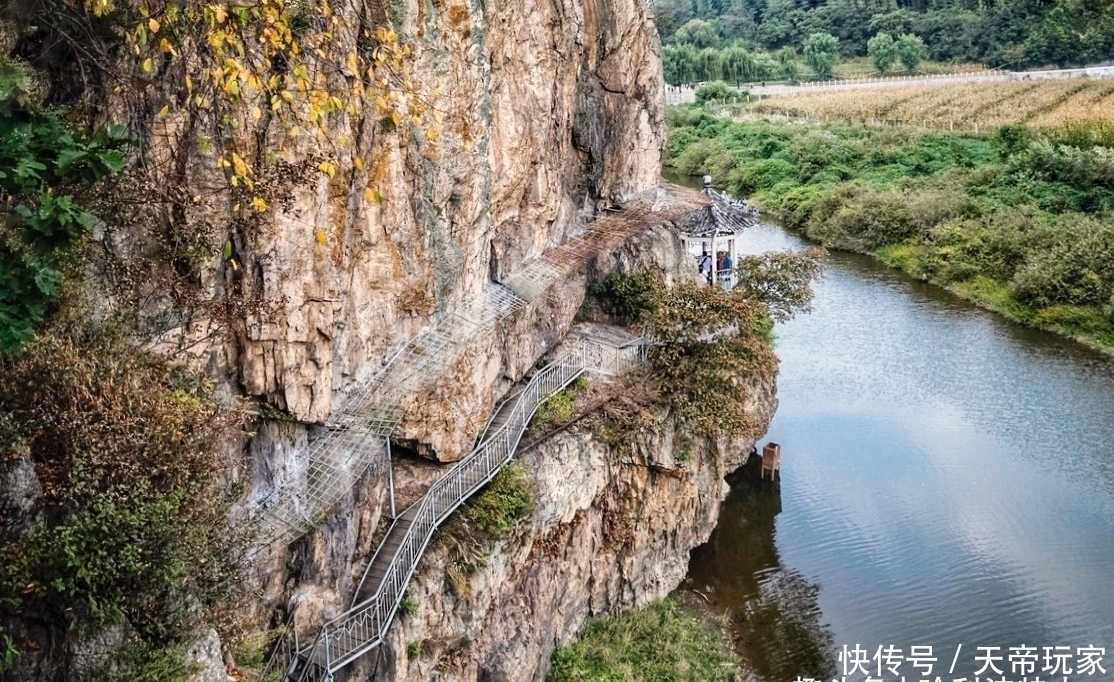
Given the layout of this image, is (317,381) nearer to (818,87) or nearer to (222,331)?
(222,331)

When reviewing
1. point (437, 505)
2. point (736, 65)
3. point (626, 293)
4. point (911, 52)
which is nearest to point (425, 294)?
point (437, 505)

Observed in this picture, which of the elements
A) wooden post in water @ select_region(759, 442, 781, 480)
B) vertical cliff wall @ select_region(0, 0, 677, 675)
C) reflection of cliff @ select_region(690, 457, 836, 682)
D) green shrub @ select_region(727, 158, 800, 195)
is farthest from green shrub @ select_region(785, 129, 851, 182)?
vertical cliff wall @ select_region(0, 0, 677, 675)

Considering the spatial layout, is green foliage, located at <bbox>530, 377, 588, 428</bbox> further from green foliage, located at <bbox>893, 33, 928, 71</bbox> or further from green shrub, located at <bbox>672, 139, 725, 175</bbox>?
green foliage, located at <bbox>893, 33, 928, 71</bbox>

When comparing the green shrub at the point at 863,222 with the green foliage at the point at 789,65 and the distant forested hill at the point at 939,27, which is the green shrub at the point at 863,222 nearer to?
the distant forested hill at the point at 939,27

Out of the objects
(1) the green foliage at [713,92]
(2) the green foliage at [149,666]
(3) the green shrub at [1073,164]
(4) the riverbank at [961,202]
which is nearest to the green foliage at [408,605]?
(2) the green foliage at [149,666]

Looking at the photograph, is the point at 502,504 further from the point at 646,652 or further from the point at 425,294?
the point at 646,652

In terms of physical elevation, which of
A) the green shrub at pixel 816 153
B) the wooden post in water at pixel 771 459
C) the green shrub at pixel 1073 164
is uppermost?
the green shrub at pixel 1073 164

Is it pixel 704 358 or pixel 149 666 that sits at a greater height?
pixel 149 666
